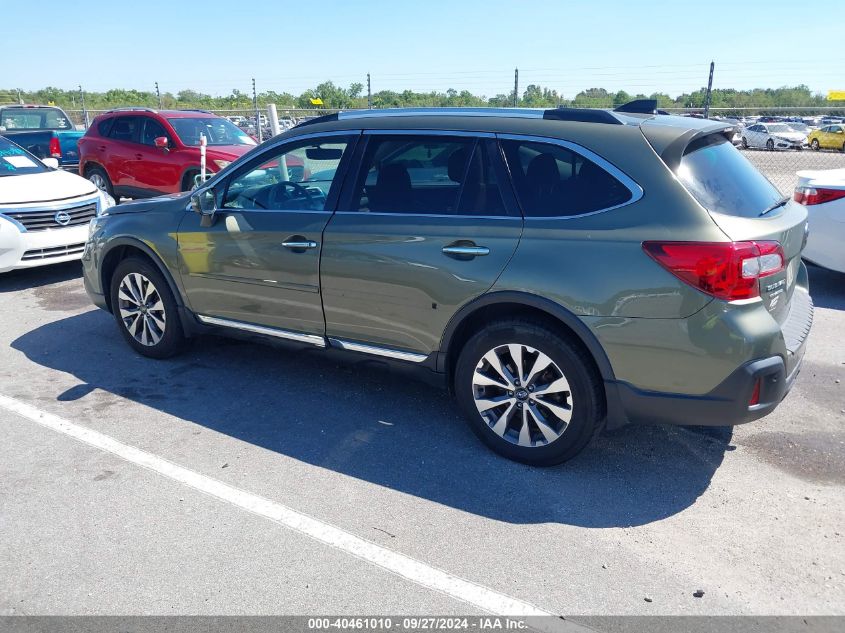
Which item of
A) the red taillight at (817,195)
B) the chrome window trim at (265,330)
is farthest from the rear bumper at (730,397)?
the red taillight at (817,195)

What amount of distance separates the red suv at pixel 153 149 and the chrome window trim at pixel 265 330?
260 inches

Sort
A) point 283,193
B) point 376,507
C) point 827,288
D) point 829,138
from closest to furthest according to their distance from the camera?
point 376,507, point 283,193, point 827,288, point 829,138

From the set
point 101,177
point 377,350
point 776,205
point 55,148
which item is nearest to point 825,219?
point 776,205

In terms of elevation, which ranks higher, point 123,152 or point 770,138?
point 123,152

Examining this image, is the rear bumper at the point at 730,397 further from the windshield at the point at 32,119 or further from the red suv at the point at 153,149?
the windshield at the point at 32,119

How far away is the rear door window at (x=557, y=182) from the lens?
349cm

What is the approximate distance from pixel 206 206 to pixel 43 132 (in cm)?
1335

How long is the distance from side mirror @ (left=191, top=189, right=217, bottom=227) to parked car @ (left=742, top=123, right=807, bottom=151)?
34315 millimetres

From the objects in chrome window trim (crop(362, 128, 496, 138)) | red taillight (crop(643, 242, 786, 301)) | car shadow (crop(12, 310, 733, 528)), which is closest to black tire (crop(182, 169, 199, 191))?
car shadow (crop(12, 310, 733, 528))

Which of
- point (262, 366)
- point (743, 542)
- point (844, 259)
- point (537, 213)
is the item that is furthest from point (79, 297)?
point (844, 259)

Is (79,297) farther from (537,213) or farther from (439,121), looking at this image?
(537,213)

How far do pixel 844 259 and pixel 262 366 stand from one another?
552 cm

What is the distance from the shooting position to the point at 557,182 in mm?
3631

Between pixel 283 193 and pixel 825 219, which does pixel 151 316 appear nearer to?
pixel 283 193
